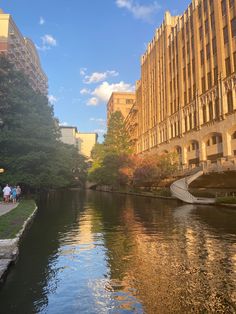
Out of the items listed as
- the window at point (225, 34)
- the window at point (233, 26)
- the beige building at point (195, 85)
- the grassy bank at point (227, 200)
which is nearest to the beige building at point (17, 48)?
the beige building at point (195, 85)

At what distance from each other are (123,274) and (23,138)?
86.1 ft

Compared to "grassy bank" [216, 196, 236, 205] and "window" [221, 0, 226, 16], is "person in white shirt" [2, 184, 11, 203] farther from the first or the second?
"window" [221, 0, 226, 16]

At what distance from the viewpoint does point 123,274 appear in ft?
26.5

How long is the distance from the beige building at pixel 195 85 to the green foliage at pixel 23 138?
20.3 meters

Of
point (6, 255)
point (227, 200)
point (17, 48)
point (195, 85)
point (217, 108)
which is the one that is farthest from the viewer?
point (17, 48)

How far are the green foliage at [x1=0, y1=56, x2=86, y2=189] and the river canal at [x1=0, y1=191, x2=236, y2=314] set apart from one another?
62.3 ft

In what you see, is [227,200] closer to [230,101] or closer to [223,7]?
[230,101]

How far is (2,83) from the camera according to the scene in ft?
124

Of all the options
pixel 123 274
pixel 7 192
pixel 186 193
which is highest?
pixel 7 192

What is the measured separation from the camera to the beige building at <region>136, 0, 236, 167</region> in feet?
128

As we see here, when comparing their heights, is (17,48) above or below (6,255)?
above

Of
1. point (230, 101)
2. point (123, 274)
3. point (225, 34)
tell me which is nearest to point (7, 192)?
point (123, 274)

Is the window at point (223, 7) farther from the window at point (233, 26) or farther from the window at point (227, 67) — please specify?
the window at point (227, 67)

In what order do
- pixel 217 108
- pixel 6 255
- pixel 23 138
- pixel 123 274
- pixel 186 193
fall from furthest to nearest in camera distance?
pixel 217 108
pixel 186 193
pixel 23 138
pixel 6 255
pixel 123 274
